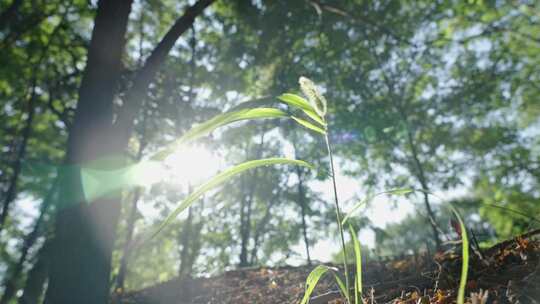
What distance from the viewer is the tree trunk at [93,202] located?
9.05ft

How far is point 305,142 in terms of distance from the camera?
36.0 ft

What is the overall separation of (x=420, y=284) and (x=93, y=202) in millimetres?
2717

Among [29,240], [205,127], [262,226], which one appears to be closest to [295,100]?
[205,127]

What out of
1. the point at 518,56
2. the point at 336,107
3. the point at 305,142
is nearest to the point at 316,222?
the point at 305,142

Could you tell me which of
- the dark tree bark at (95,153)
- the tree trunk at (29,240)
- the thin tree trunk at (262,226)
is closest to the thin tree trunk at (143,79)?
the dark tree bark at (95,153)

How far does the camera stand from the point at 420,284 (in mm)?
1698

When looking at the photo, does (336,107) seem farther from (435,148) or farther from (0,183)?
(0,183)

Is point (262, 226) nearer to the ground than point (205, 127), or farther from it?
farther from it

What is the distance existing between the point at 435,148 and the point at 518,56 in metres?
3.59

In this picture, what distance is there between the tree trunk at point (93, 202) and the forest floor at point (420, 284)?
0.78 meters

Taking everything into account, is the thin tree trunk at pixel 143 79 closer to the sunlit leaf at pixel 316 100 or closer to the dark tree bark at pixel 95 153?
the dark tree bark at pixel 95 153

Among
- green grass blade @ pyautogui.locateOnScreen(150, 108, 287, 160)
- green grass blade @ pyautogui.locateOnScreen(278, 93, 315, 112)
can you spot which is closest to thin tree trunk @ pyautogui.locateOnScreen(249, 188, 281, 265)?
green grass blade @ pyautogui.locateOnScreen(278, 93, 315, 112)

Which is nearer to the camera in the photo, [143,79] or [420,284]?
[420,284]

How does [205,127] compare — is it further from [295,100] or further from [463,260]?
[463,260]
